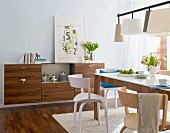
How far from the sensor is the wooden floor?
363 cm

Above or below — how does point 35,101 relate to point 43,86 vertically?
below

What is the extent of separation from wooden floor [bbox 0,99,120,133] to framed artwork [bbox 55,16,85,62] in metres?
1.14

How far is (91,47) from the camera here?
569cm

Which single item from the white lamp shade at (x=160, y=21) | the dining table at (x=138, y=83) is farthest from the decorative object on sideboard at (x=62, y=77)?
the white lamp shade at (x=160, y=21)

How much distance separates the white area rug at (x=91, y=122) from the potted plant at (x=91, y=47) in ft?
5.46

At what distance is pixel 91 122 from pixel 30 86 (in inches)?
68.9

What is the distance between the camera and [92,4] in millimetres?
Answer: 5898

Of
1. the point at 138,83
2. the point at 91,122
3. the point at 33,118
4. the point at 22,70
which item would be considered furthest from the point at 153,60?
the point at 22,70

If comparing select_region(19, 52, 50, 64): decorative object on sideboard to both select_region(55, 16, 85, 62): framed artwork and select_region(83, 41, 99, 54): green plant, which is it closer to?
select_region(55, 16, 85, 62): framed artwork

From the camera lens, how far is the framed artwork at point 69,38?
5551 mm

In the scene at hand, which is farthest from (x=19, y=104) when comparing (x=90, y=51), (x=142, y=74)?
(x=142, y=74)

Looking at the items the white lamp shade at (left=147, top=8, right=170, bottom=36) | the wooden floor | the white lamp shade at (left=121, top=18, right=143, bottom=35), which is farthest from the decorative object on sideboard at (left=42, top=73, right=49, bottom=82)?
the white lamp shade at (left=147, top=8, right=170, bottom=36)

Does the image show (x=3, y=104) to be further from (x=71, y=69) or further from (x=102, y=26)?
(x=102, y=26)

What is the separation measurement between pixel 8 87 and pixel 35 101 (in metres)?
0.64
